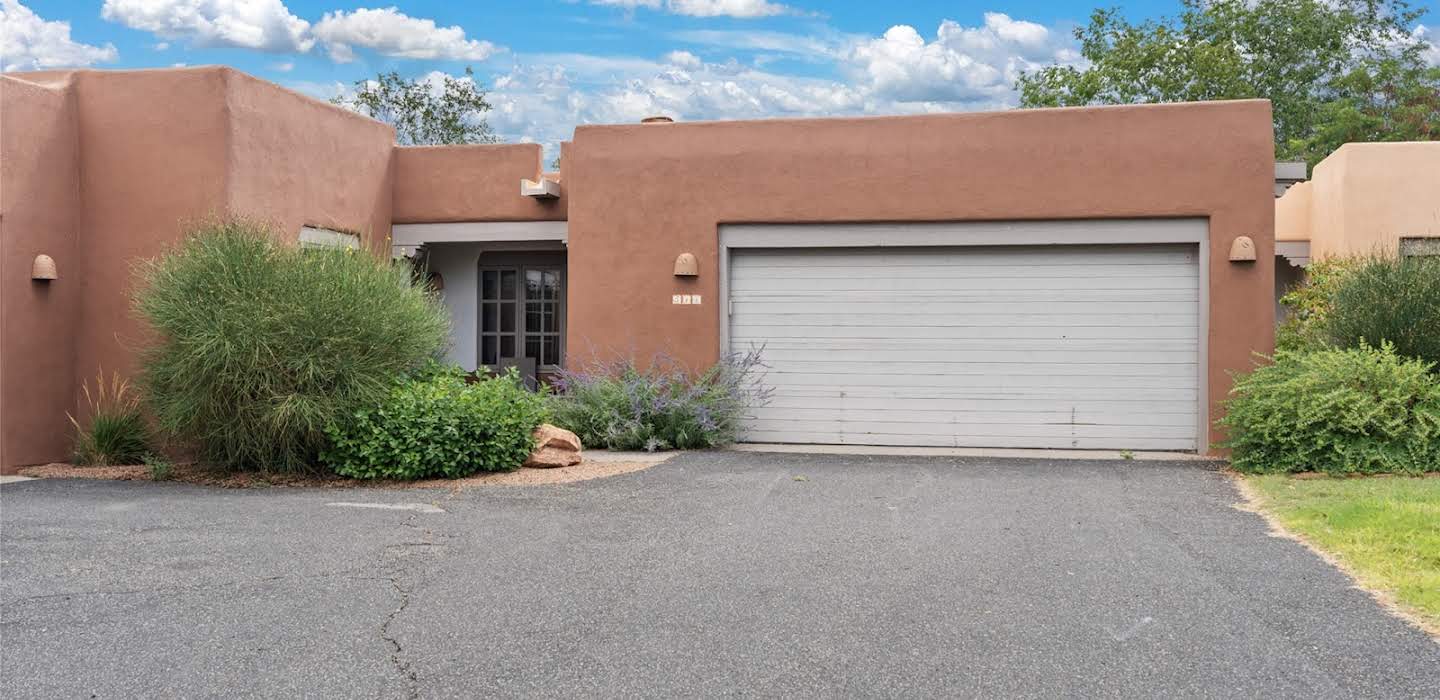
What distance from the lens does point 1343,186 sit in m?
15.3

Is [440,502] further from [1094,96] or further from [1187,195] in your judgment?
[1094,96]

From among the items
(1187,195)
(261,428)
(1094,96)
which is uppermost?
(1094,96)

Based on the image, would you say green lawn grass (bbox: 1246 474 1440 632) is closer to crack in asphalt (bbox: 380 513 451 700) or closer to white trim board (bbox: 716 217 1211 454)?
white trim board (bbox: 716 217 1211 454)

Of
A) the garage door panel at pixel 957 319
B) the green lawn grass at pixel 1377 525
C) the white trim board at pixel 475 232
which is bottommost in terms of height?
the green lawn grass at pixel 1377 525

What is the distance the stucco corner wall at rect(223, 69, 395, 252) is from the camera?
11.7 meters

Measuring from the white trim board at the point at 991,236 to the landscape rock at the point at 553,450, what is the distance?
2.81 m

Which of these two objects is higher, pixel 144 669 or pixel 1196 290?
pixel 1196 290

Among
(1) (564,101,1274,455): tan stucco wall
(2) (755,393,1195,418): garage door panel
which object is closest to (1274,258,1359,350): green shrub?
(1) (564,101,1274,455): tan stucco wall

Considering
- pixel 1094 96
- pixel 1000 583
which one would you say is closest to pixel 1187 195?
pixel 1000 583

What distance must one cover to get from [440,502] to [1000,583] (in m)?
4.58

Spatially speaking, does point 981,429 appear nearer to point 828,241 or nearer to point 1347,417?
point 828,241

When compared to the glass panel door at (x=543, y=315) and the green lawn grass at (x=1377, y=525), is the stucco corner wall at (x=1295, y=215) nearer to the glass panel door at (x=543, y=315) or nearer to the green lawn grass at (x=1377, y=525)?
the green lawn grass at (x=1377, y=525)

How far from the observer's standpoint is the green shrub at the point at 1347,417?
963 cm

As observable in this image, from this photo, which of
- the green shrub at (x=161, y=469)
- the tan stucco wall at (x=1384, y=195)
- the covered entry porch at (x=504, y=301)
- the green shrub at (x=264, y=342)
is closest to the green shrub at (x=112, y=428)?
the green shrub at (x=161, y=469)
